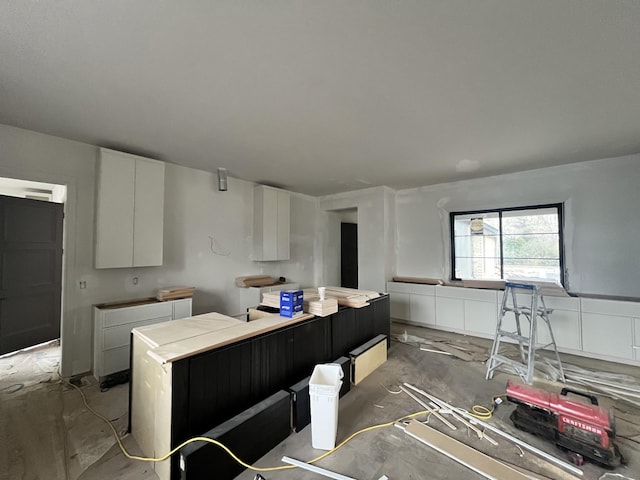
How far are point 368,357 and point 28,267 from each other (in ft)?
14.9

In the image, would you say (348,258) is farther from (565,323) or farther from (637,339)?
(637,339)

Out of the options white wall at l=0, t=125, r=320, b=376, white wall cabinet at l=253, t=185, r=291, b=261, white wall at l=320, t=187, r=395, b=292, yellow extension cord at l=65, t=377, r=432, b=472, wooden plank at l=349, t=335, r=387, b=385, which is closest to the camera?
yellow extension cord at l=65, t=377, r=432, b=472

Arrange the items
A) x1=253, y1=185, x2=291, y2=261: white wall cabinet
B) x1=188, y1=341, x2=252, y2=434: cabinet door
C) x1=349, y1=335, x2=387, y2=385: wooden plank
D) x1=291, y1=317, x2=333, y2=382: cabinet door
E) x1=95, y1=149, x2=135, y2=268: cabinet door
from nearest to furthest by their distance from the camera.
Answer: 1. x1=188, y1=341, x2=252, y2=434: cabinet door
2. x1=291, y1=317, x2=333, y2=382: cabinet door
3. x1=349, y1=335, x2=387, y2=385: wooden plank
4. x1=95, y1=149, x2=135, y2=268: cabinet door
5. x1=253, y1=185, x2=291, y2=261: white wall cabinet

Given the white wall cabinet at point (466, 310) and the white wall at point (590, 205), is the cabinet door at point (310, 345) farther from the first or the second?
the white wall at point (590, 205)

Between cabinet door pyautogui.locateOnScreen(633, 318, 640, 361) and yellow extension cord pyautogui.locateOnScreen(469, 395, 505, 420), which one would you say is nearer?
yellow extension cord pyautogui.locateOnScreen(469, 395, 505, 420)

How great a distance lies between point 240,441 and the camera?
1639 mm

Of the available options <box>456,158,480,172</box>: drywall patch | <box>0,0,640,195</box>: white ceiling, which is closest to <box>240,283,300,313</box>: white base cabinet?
<box>0,0,640,195</box>: white ceiling

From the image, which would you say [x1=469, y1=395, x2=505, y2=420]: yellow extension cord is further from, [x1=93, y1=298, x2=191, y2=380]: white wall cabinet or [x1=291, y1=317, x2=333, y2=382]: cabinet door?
[x1=93, y1=298, x2=191, y2=380]: white wall cabinet

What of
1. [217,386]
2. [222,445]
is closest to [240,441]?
[222,445]

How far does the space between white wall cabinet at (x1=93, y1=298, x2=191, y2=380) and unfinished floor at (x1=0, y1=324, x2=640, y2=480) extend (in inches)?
9.2

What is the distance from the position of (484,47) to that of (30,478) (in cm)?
379

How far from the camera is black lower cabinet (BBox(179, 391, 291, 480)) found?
1422mm

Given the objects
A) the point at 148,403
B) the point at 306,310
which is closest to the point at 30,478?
the point at 148,403

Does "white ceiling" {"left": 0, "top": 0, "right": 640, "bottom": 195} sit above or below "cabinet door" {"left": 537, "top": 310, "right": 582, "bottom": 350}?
above
